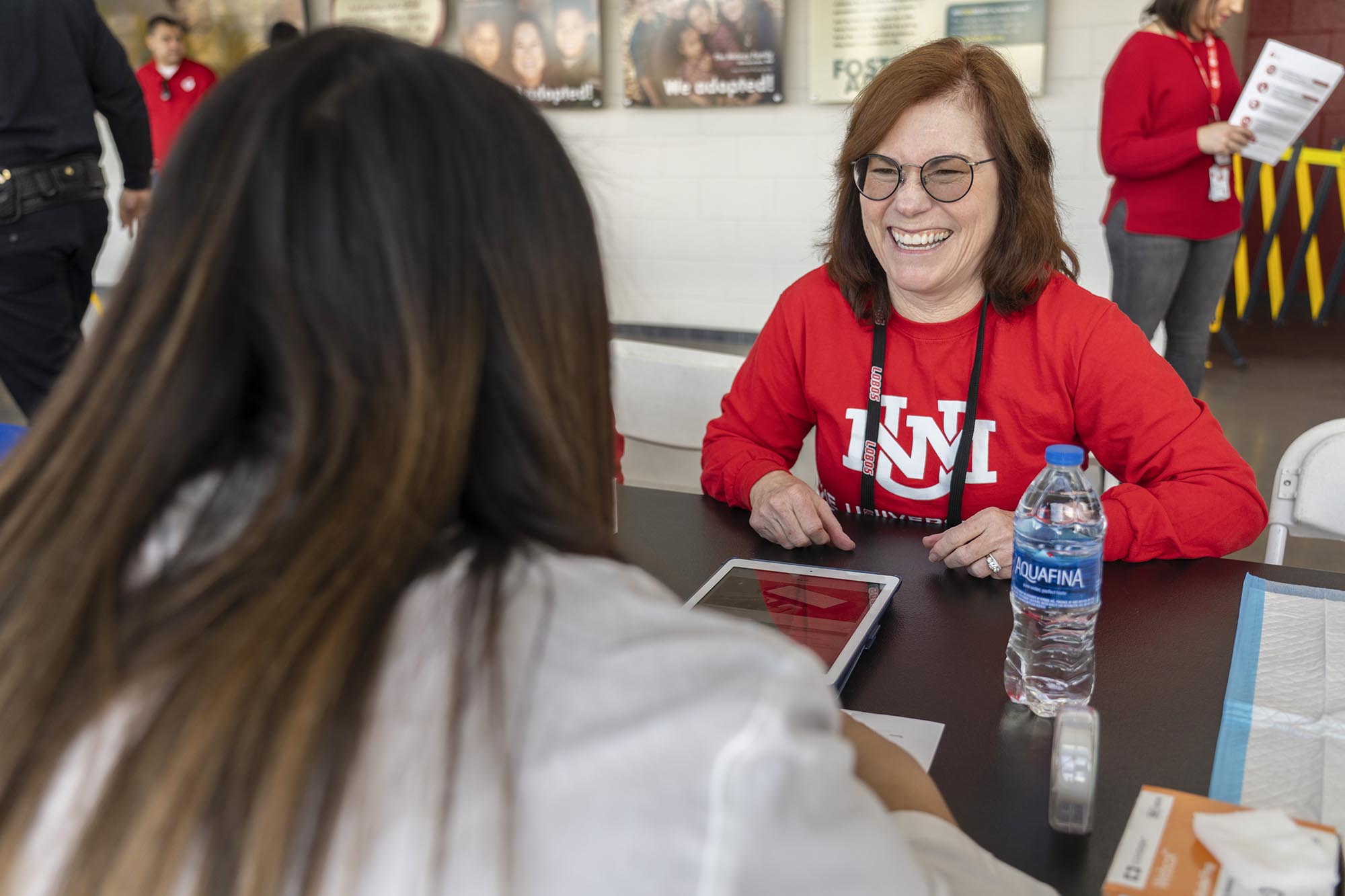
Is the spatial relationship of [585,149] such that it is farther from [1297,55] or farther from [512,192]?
[1297,55]

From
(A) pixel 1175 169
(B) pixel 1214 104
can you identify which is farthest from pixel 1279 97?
(A) pixel 1175 169

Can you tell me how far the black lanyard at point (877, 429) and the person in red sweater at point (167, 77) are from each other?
17.3 ft

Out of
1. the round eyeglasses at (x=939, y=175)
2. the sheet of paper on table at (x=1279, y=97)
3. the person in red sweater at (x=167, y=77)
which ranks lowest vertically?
the round eyeglasses at (x=939, y=175)

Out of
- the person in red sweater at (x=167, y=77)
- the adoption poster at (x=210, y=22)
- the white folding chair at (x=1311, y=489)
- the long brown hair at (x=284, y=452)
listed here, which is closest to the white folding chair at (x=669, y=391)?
the white folding chair at (x=1311, y=489)

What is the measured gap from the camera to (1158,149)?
3.14m

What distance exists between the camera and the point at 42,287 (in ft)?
9.54

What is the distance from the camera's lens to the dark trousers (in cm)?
281

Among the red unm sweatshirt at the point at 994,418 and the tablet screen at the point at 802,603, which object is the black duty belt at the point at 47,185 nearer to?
the red unm sweatshirt at the point at 994,418

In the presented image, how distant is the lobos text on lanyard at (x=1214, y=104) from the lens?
3.19 m

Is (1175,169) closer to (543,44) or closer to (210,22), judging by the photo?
(543,44)

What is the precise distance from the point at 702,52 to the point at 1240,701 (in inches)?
187

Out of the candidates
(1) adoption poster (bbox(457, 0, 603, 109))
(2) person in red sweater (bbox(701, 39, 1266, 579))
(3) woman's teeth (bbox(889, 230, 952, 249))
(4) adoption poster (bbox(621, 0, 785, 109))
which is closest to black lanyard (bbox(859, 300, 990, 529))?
(2) person in red sweater (bbox(701, 39, 1266, 579))

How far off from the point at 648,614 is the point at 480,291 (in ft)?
0.60

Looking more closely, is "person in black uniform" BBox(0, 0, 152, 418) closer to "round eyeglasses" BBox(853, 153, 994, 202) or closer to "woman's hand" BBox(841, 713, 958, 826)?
"round eyeglasses" BBox(853, 153, 994, 202)
